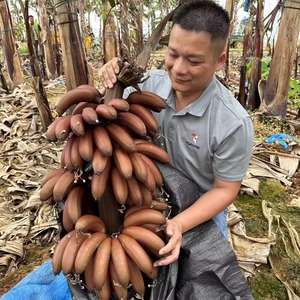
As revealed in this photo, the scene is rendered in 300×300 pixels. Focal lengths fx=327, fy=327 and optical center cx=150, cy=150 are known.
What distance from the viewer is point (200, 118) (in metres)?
1.43

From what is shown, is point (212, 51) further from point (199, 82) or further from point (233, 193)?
point (233, 193)

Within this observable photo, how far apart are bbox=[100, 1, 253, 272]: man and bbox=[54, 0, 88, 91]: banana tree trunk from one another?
3.29 ft

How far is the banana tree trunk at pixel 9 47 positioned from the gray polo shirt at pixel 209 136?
637cm

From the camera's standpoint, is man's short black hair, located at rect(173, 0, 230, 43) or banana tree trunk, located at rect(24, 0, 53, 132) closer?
man's short black hair, located at rect(173, 0, 230, 43)

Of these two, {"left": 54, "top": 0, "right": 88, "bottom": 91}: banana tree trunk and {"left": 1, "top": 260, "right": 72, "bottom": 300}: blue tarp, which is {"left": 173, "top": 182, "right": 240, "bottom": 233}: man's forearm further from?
{"left": 54, "top": 0, "right": 88, "bottom": 91}: banana tree trunk

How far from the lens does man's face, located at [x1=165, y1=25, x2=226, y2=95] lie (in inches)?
47.6

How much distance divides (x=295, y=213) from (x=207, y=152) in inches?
72.2

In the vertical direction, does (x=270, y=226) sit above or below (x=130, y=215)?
below

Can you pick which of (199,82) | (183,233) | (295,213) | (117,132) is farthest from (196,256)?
(295,213)

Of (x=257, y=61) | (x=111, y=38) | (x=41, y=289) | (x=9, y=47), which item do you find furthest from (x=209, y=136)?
(x=9, y=47)

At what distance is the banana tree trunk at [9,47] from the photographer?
6.61 metres

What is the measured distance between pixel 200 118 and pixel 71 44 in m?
1.44

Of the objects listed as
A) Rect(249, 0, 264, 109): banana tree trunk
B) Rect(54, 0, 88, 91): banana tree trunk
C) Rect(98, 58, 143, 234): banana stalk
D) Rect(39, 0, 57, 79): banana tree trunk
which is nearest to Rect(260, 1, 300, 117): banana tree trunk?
Rect(249, 0, 264, 109): banana tree trunk

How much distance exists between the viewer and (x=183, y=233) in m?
1.27
